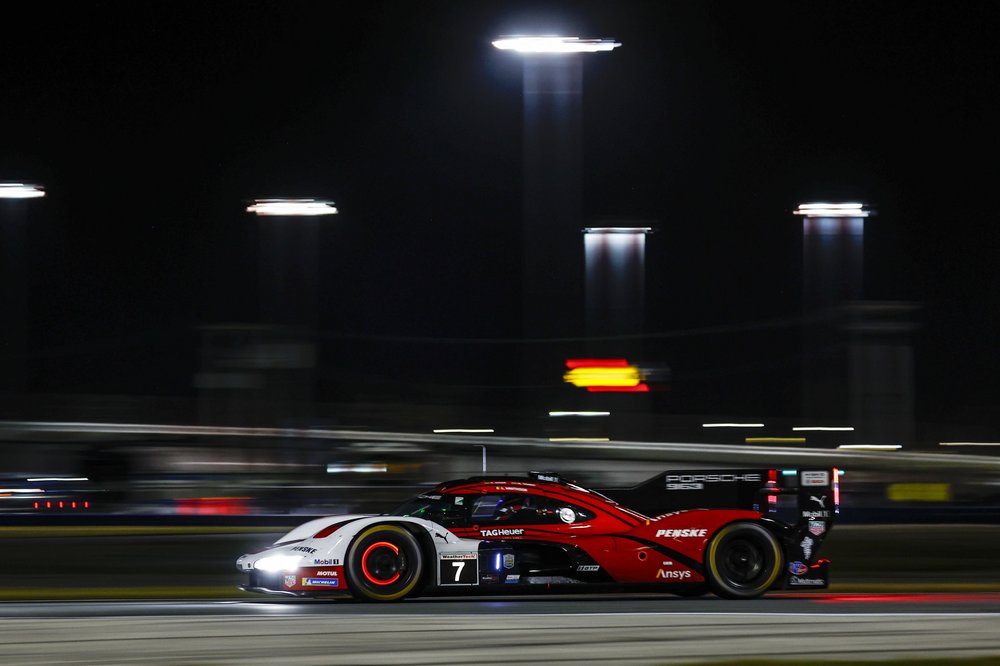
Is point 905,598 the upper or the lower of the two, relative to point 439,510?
lower

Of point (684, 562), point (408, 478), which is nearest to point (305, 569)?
point (684, 562)

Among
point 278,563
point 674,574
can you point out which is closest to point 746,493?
point 674,574

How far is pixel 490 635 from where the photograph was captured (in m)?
7.18

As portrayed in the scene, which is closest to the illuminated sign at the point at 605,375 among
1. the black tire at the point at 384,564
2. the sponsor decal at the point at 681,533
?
the sponsor decal at the point at 681,533

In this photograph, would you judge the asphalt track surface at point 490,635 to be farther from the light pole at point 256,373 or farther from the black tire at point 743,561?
the light pole at point 256,373

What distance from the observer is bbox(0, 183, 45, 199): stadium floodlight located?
101 ft

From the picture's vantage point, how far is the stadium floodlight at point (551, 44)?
811 inches

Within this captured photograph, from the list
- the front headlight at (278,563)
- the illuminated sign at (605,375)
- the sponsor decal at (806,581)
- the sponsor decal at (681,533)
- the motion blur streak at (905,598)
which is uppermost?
the illuminated sign at (605,375)

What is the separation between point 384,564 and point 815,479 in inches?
146

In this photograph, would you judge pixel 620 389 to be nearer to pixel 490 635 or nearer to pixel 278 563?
pixel 278 563

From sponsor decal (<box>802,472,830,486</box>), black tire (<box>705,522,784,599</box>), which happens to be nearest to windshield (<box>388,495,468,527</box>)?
black tire (<box>705,522,784,599</box>)

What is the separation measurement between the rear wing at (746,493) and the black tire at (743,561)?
0.31m

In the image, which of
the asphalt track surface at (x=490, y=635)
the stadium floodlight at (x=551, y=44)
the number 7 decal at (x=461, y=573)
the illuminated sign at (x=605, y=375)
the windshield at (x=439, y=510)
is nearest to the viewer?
Answer: the asphalt track surface at (x=490, y=635)

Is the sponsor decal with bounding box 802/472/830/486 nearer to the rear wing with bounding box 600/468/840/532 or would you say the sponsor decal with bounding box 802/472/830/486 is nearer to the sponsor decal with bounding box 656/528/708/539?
the rear wing with bounding box 600/468/840/532
